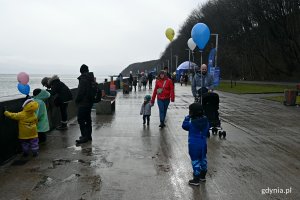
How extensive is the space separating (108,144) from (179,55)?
101m

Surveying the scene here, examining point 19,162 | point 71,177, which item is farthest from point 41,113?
point 71,177

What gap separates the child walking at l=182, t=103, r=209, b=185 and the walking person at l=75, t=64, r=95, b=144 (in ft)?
11.7

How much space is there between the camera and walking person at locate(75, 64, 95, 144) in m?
8.70

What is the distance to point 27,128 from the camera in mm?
7297

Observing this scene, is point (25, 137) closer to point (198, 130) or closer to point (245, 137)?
point (198, 130)

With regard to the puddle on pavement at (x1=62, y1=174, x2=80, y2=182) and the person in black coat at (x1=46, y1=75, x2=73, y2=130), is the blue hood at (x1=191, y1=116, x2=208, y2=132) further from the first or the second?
the person in black coat at (x1=46, y1=75, x2=73, y2=130)

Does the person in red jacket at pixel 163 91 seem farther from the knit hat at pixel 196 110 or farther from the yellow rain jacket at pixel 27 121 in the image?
the knit hat at pixel 196 110

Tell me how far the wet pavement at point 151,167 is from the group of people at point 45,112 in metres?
0.32

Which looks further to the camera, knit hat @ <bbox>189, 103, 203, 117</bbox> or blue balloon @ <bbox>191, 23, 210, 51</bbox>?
blue balloon @ <bbox>191, 23, 210, 51</bbox>

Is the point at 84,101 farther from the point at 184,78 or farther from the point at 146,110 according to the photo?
the point at 184,78

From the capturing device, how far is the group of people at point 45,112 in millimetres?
7289

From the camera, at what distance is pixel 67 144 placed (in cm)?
854

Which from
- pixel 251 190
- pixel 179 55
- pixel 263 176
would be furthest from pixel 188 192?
pixel 179 55

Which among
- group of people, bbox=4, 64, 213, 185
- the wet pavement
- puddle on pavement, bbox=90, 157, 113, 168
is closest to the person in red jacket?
group of people, bbox=4, 64, 213, 185
